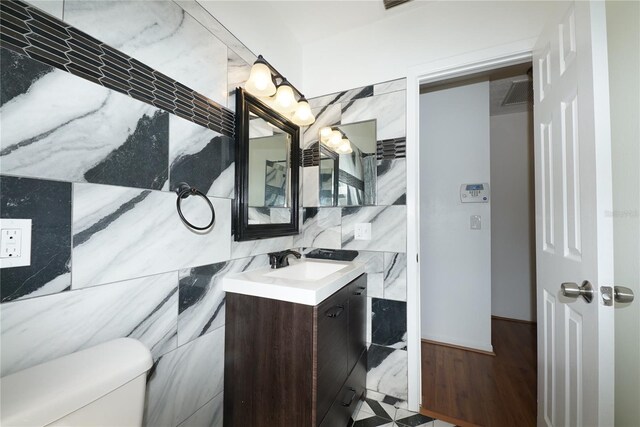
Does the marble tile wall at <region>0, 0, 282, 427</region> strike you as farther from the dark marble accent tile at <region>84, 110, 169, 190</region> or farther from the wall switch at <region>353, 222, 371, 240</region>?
the wall switch at <region>353, 222, 371, 240</region>

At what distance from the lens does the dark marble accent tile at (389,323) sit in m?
1.62

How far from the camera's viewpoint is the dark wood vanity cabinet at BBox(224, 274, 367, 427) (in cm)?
102

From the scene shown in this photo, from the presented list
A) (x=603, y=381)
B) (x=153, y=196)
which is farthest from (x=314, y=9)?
(x=603, y=381)

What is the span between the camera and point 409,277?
1.60m

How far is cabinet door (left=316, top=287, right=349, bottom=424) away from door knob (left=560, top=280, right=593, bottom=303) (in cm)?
90

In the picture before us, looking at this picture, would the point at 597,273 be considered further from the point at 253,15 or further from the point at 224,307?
the point at 253,15

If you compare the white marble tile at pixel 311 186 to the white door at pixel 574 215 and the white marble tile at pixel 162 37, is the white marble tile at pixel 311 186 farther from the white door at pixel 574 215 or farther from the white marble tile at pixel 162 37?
the white door at pixel 574 215

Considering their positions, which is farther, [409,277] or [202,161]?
[409,277]

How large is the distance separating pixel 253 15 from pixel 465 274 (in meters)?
2.71

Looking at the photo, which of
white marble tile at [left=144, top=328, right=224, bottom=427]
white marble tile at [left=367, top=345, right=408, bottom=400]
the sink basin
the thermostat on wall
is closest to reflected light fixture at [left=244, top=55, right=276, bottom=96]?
the sink basin

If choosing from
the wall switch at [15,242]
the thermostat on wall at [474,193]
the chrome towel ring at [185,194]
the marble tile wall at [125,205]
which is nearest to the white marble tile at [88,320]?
the marble tile wall at [125,205]

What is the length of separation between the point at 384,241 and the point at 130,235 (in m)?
1.38

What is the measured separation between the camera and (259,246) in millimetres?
1499

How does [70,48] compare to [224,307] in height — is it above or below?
above
